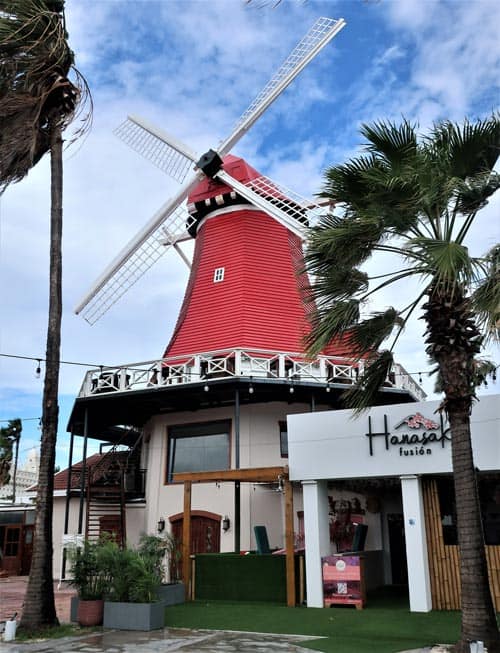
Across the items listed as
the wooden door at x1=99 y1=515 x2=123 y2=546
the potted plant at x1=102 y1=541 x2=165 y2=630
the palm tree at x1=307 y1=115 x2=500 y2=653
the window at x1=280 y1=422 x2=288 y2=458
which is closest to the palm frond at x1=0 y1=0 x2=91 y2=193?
the palm tree at x1=307 y1=115 x2=500 y2=653

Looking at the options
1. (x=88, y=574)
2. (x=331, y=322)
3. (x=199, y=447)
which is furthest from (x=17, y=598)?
(x=331, y=322)

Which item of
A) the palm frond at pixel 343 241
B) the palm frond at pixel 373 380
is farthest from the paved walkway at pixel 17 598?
the palm frond at pixel 343 241

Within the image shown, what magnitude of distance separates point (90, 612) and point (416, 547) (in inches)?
243

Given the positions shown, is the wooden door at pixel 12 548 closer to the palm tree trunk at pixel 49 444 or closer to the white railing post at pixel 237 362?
the white railing post at pixel 237 362

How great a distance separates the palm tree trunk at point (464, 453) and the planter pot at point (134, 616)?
514cm

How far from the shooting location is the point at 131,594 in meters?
10.9

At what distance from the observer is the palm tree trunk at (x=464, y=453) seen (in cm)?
775

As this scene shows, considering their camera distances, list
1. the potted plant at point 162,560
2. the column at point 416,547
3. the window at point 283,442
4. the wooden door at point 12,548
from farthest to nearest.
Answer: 1. the wooden door at point 12,548
2. the window at point 283,442
3. the column at point 416,547
4. the potted plant at point 162,560

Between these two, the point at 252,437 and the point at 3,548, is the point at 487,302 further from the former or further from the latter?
the point at 3,548

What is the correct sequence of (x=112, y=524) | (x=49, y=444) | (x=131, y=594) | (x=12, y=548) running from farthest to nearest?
(x=12, y=548), (x=112, y=524), (x=49, y=444), (x=131, y=594)

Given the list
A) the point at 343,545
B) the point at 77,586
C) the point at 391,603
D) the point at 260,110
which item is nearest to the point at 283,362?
the point at 343,545

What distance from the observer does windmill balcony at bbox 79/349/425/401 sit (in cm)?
1814

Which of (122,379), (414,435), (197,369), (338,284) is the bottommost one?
(414,435)

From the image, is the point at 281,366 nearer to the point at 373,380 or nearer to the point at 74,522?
the point at 373,380
